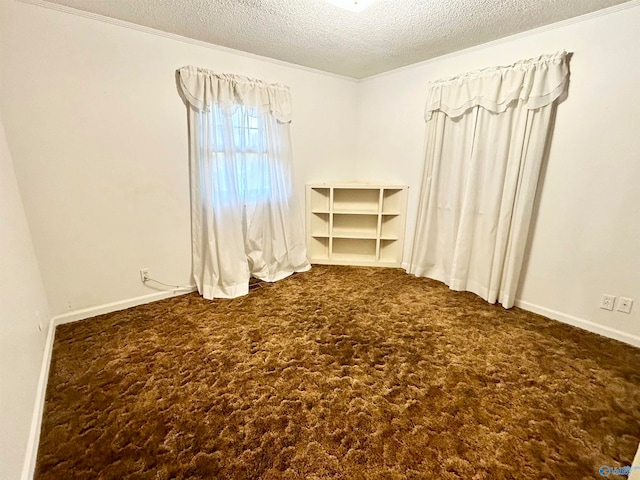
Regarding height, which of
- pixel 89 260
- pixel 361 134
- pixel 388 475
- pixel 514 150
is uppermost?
pixel 361 134

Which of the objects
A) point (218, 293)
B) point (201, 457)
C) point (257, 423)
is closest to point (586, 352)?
point (257, 423)

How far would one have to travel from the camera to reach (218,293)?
3.10 m

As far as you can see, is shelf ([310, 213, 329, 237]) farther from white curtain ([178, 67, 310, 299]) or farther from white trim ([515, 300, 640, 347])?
white trim ([515, 300, 640, 347])

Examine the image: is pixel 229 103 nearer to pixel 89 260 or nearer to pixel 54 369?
pixel 89 260

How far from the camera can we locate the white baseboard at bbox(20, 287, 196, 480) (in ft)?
4.46

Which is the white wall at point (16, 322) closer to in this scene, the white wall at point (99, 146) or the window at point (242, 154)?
the white wall at point (99, 146)

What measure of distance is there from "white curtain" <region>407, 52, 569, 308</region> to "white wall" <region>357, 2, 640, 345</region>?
13 cm

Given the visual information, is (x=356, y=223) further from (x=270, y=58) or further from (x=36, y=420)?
(x=36, y=420)

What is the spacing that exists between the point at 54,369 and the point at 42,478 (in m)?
0.89

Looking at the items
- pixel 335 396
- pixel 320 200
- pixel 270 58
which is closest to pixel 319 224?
pixel 320 200

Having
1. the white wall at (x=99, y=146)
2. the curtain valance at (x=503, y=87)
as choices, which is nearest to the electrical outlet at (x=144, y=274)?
the white wall at (x=99, y=146)

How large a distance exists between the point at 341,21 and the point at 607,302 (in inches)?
120

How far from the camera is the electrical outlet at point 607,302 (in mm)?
2390

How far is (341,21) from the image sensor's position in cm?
242
